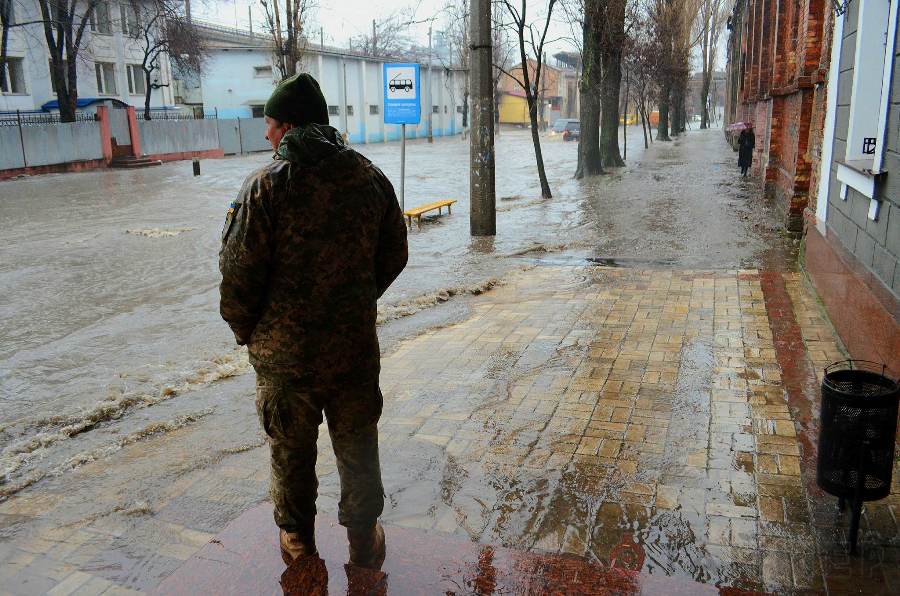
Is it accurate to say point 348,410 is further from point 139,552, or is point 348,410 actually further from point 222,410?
point 222,410

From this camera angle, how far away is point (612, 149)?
86.3 feet

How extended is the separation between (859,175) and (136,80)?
4343 cm

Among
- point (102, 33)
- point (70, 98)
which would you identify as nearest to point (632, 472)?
point (70, 98)

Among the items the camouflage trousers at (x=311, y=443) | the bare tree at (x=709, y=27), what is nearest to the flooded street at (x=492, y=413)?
the camouflage trousers at (x=311, y=443)

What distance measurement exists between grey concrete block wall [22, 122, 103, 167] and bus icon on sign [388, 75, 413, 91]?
18.5m

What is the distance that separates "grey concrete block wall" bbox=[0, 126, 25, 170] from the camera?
82.6 ft

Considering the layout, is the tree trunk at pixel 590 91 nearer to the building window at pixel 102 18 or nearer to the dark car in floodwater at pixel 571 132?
the building window at pixel 102 18

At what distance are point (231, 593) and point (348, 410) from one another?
84 centimetres

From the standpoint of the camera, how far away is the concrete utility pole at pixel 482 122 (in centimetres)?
1155

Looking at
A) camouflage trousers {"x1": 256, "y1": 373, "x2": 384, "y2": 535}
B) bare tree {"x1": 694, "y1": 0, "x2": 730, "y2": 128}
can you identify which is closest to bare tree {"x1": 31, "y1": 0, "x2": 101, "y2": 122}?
camouflage trousers {"x1": 256, "y1": 373, "x2": 384, "y2": 535}

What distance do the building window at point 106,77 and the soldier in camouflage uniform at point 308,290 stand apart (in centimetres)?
4215

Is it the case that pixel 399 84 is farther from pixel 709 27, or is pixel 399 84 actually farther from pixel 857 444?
pixel 709 27

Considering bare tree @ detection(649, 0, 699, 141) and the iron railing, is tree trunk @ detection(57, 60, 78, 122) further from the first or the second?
bare tree @ detection(649, 0, 699, 141)

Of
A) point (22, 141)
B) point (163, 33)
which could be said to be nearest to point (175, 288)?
point (22, 141)
